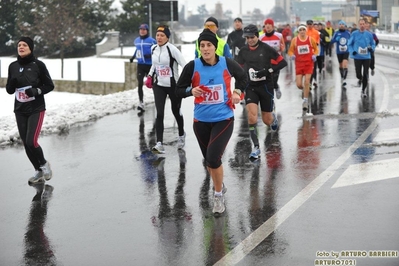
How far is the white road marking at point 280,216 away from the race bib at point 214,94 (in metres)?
1.27

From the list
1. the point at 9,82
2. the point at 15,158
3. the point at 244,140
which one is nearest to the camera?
the point at 9,82

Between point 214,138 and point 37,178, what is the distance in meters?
2.77

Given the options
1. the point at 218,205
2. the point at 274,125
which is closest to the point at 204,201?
the point at 218,205

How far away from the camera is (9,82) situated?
28.1ft

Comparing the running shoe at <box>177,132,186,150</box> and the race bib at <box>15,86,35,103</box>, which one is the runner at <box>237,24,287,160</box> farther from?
the race bib at <box>15,86,35,103</box>

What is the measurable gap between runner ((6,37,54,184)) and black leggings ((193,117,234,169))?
2371 millimetres

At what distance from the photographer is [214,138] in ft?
22.9

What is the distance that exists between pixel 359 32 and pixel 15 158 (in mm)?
9329

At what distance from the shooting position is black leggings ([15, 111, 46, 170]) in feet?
27.8

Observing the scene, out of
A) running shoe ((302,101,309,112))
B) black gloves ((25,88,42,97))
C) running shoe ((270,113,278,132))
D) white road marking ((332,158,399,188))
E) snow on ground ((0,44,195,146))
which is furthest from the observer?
running shoe ((302,101,309,112))

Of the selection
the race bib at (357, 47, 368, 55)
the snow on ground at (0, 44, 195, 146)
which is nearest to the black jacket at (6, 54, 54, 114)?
the snow on ground at (0, 44, 195, 146)

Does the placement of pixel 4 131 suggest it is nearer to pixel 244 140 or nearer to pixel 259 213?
pixel 244 140

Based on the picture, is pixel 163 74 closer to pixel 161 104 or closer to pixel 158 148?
pixel 161 104

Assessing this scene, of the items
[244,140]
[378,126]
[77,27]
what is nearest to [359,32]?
[378,126]
